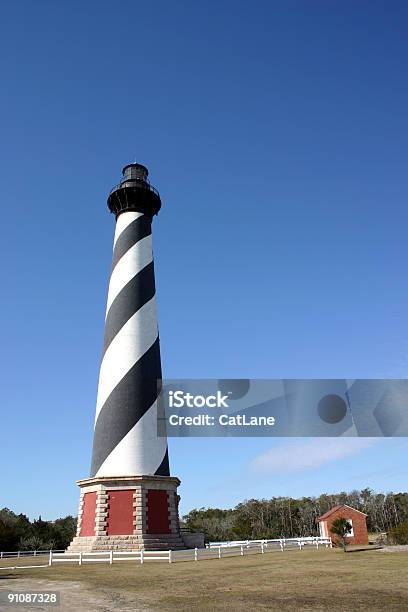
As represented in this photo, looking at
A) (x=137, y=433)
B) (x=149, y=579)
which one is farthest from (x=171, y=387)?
(x=149, y=579)

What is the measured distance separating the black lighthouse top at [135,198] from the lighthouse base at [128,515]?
17568 mm

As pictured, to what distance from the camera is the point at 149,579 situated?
13945mm

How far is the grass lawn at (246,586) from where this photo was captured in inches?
365

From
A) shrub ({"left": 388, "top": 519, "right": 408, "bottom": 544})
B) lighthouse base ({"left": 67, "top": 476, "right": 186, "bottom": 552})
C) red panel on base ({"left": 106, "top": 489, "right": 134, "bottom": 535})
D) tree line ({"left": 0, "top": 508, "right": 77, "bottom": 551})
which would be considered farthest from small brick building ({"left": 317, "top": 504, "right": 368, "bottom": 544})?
tree line ({"left": 0, "top": 508, "right": 77, "bottom": 551})

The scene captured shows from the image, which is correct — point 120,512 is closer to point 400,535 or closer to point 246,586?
point 246,586

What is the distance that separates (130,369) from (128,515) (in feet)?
25.2

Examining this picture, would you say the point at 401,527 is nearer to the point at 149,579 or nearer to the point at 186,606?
the point at 149,579

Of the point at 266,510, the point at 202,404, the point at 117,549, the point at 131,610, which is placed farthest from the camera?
the point at 266,510

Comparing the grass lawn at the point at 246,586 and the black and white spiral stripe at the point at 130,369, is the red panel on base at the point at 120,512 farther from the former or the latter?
the grass lawn at the point at 246,586

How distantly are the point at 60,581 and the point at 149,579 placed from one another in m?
2.63

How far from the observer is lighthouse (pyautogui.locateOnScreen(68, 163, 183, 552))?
77.2 feet

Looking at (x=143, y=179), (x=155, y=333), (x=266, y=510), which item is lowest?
(x=266, y=510)

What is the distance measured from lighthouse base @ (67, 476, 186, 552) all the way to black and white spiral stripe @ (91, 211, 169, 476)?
67 centimetres

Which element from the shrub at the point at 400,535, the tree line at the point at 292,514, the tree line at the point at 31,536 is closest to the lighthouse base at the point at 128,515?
the shrub at the point at 400,535
